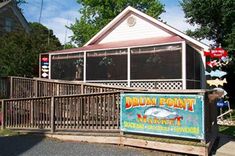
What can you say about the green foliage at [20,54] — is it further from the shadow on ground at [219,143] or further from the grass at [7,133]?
the shadow on ground at [219,143]

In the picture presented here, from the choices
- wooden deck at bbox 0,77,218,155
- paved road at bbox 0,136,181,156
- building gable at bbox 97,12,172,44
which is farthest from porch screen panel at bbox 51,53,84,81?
paved road at bbox 0,136,181,156

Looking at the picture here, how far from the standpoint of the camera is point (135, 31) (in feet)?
81.2

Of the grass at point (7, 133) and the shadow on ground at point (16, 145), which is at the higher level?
the shadow on ground at point (16, 145)

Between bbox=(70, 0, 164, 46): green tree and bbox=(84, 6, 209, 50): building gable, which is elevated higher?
bbox=(70, 0, 164, 46): green tree

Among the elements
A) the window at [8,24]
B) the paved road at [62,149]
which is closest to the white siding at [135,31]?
the paved road at [62,149]

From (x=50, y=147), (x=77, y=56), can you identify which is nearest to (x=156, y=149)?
(x=50, y=147)

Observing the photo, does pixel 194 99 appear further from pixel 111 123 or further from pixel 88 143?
pixel 88 143

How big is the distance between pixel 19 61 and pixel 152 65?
1125 centimetres

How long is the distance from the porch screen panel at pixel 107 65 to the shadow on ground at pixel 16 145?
872 centimetres

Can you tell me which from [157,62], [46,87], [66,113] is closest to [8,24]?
[157,62]

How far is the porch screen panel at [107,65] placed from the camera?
1934 cm

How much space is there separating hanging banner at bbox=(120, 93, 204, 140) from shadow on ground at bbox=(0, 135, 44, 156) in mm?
2645

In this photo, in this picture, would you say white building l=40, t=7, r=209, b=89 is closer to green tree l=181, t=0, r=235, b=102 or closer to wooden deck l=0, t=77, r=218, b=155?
green tree l=181, t=0, r=235, b=102

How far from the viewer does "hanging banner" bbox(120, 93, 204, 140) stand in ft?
27.2
